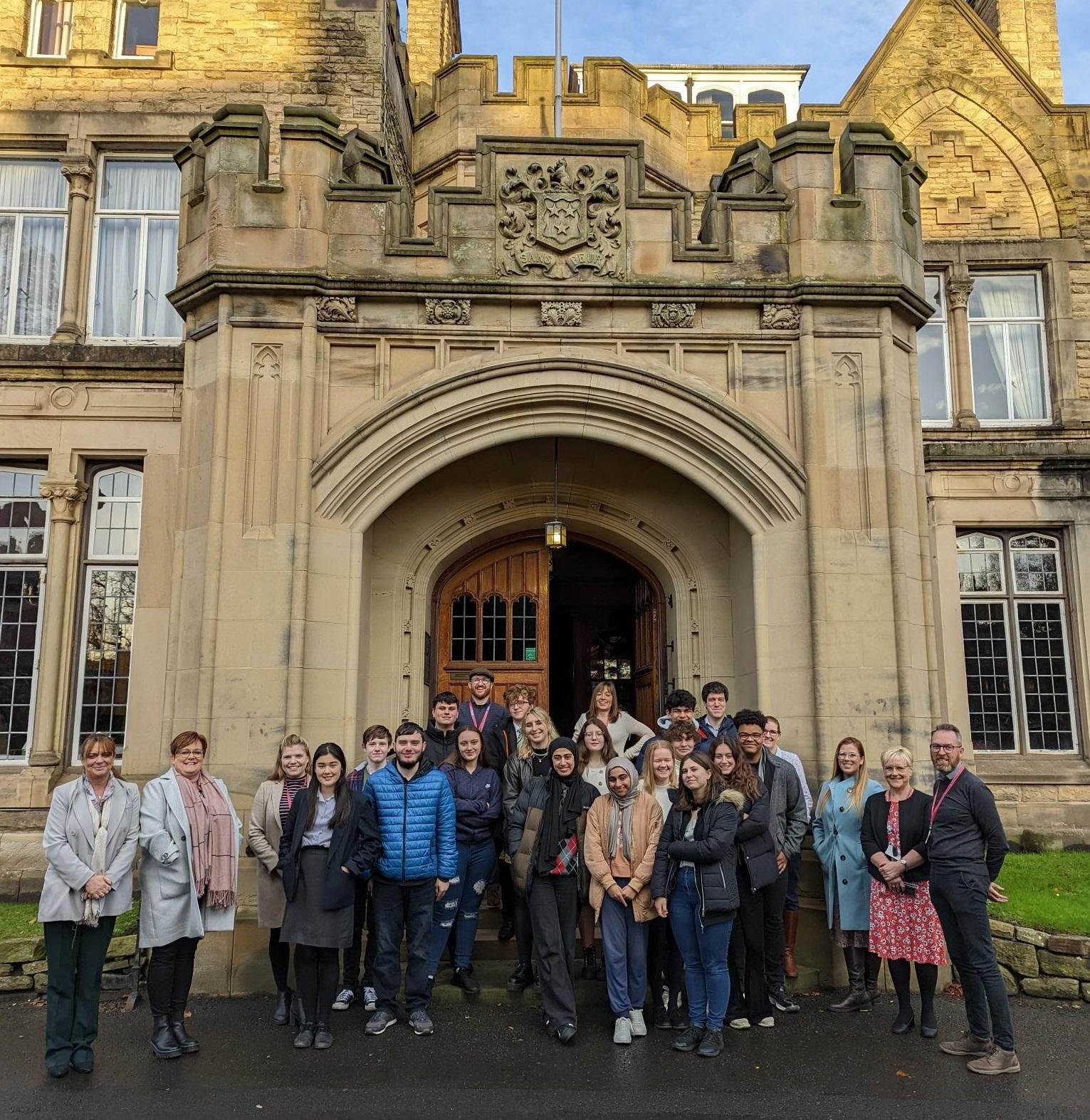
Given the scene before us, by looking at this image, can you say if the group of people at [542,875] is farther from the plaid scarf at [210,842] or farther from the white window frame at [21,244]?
the white window frame at [21,244]

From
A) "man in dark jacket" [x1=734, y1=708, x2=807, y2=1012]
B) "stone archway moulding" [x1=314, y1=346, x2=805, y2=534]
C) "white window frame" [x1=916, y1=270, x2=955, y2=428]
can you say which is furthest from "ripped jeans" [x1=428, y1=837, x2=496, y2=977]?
"white window frame" [x1=916, y1=270, x2=955, y2=428]

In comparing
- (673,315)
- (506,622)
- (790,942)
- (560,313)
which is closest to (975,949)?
(790,942)

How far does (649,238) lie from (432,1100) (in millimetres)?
6613

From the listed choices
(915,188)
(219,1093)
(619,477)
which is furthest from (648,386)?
(219,1093)

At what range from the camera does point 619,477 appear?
9469mm

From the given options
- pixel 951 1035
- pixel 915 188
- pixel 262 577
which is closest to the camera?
pixel 951 1035

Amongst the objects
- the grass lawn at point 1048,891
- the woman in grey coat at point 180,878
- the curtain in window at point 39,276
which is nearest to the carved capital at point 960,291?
the grass lawn at point 1048,891

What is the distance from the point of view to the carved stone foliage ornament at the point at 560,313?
838cm

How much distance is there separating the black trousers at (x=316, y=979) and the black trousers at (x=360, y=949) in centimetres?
37

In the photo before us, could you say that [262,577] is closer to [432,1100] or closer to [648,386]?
[648,386]

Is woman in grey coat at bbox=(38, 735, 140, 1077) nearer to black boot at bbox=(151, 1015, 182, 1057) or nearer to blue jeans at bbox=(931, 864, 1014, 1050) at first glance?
black boot at bbox=(151, 1015, 182, 1057)

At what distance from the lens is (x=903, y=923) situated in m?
5.99

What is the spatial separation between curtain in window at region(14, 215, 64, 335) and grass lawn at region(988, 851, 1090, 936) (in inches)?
423

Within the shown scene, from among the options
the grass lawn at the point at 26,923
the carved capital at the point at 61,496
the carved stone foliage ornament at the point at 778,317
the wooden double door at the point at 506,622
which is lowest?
the grass lawn at the point at 26,923
